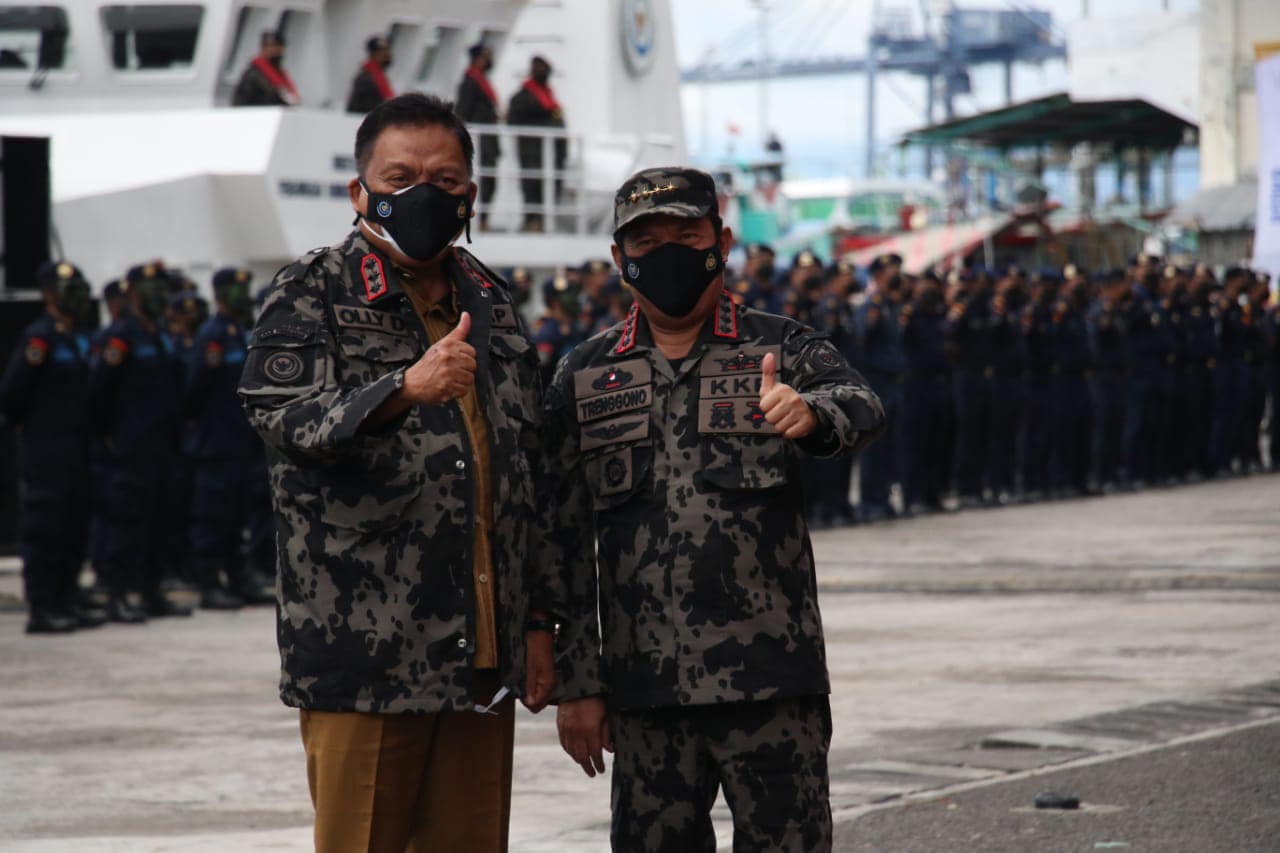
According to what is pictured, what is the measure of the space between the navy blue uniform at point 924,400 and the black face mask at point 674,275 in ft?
41.3

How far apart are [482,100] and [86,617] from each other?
1008 centimetres

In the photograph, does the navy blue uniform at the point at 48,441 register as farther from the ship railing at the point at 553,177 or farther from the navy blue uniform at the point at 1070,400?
the navy blue uniform at the point at 1070,400

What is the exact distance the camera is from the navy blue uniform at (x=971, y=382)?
56.2 ft

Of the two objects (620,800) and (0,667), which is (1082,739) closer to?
(620,800)

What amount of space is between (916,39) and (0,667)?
12408cm

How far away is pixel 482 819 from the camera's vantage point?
3.78m

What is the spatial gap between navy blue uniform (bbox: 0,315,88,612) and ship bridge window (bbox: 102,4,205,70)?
9.31m

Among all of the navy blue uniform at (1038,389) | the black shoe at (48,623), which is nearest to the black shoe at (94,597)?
the black shoe at (48,623)

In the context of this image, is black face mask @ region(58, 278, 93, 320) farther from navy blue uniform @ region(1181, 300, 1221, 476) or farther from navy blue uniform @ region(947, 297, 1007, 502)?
navy blue uniform @ region(1181, 300, 1221, 476)

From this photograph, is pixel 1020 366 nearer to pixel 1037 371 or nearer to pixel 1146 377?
pixel 1037 371

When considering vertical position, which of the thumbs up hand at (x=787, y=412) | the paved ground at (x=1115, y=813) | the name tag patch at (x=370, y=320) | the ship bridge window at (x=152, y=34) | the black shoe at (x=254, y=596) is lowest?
the black shoe at (x=254, y=596)

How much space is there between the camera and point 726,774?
3.89 m

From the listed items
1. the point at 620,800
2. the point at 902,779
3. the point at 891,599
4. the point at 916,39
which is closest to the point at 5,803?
the point at 902,779

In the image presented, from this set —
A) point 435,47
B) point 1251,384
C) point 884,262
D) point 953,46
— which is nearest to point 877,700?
point 884,262
